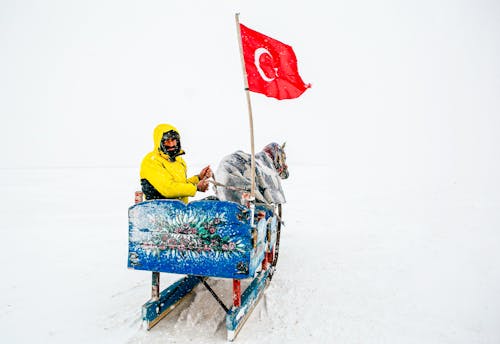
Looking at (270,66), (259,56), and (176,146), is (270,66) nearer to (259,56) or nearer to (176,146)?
(259,56)

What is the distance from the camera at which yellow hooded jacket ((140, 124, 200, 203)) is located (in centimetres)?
313

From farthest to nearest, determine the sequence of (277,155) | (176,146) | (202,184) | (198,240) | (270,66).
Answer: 1. (277,155)
2. (270,66)
3. (202,184)
4. (176,146)
5. (198,240)

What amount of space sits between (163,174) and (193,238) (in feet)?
2.39

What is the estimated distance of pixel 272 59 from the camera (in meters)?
3.79

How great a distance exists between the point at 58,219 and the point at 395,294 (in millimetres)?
8754

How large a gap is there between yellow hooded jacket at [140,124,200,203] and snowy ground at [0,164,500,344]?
4.41ft

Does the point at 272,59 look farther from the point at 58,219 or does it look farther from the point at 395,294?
the point at 58,219

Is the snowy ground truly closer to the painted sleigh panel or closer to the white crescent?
the painted sleigh panel

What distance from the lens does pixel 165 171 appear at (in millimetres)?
3234

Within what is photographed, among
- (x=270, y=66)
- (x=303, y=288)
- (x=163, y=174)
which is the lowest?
(x=303, y=288)

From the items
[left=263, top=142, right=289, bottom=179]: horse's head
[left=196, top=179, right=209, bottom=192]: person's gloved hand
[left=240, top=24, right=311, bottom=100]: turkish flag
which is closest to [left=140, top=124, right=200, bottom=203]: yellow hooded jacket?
[left=196, top=179, right=209, bottom=192]: person's gloved hand

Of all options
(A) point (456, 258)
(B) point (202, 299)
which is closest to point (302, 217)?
(A) point (456, 258)

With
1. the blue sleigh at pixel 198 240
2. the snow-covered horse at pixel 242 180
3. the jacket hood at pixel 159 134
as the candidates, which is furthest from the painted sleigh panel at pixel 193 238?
the snow-covered horse at pixel 242 180

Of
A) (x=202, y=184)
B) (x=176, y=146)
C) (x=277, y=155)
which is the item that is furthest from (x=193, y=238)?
(x=277, y=155)
